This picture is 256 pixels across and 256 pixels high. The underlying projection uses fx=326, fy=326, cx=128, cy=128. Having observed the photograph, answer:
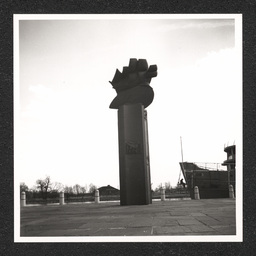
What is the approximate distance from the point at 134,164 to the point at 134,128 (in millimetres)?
1043

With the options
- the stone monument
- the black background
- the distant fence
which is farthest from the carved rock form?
the distant fence

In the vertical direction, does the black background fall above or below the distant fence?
above

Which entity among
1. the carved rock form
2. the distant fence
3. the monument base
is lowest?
the distant fence

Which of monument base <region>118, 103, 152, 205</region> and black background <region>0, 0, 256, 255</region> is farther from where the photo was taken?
monument base <region>118, 103, 152, 205</region>

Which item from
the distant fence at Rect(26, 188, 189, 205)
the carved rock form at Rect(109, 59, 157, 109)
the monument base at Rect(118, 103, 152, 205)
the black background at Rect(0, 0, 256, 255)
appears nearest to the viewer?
the black background at Rect(0, 0, 256, 255)

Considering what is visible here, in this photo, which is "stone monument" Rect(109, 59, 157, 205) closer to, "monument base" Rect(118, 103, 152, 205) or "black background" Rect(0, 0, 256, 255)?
"monument base" Rect(118, 103, 152, 205)

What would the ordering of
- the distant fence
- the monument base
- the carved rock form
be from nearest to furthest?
the monument base
the carved rock form
the distant fence

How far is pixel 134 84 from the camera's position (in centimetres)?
963

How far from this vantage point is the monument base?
A: 917 centimetres

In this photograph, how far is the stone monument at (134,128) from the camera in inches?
362
